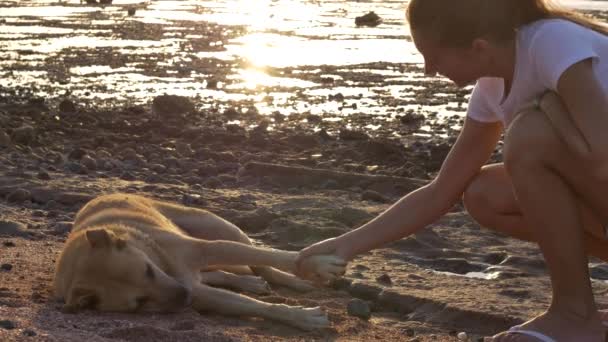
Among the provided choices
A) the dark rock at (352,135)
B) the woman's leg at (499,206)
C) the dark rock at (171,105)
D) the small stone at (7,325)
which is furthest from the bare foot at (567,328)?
the dark rock at (171,105)

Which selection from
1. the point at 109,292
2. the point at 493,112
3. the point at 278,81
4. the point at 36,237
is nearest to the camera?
the point at 493,112

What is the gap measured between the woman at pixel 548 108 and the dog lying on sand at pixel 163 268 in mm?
880

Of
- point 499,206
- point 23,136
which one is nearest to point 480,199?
point 499,206

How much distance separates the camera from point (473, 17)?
388cm

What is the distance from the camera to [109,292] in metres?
5.09

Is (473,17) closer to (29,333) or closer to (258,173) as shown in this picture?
(29,333)

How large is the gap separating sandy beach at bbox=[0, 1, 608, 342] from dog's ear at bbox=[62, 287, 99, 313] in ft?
0.27

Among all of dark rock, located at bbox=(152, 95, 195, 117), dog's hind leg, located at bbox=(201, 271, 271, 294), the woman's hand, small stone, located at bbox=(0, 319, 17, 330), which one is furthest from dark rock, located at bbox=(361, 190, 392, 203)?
dark rock, located at bbox=(152, 95, 195, 117)

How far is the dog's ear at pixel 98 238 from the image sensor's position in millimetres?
5133

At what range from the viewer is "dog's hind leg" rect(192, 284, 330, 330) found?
4855 millimetres

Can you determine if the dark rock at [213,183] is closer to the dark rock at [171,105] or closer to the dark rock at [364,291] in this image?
the dark rock at [364,291]

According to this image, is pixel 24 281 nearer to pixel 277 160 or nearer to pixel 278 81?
pixel 277 160

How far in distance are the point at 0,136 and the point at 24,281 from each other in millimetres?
4113

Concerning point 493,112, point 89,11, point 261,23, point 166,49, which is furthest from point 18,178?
point 89,11
